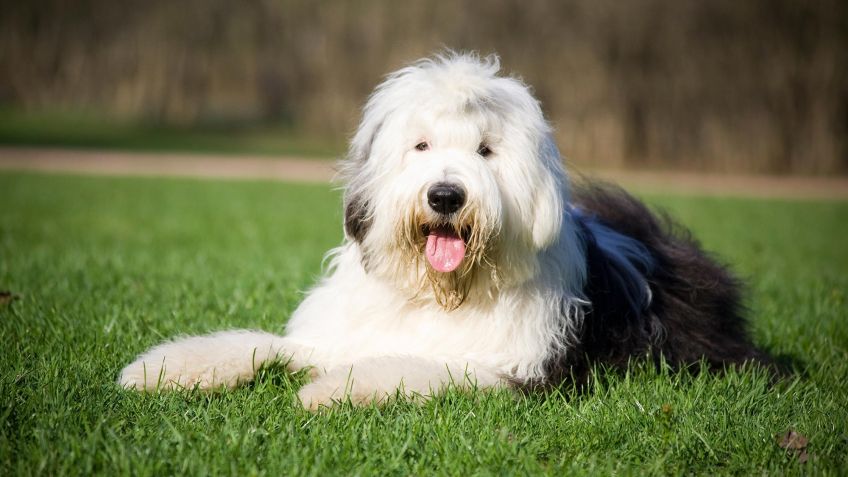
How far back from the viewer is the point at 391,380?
356cm

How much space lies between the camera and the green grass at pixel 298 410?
2961 millimetres

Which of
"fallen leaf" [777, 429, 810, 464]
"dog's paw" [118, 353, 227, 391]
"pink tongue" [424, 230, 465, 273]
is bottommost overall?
"dog's paw" [118, 353, 227, 391]

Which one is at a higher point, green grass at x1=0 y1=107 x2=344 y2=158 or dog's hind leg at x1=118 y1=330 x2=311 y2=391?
dog's hind leg at x1=118 y1=330 x2=311 y2=391

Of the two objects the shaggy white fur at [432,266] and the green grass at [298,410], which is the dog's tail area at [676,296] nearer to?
the green grass at [298,410]

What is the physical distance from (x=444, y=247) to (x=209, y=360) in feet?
3.77

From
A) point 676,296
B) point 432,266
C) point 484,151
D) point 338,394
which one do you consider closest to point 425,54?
point 676,296

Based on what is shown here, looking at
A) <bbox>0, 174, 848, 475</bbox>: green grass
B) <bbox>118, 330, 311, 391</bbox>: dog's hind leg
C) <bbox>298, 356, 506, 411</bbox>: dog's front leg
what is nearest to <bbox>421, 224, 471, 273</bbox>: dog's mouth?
<bbox>298, 356, 506, 411</bbox>: dog's front leg

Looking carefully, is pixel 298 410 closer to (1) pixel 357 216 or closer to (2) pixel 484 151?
(1) pixel 357 216

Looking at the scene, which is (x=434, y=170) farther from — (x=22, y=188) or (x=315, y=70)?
(x=315, y=70)

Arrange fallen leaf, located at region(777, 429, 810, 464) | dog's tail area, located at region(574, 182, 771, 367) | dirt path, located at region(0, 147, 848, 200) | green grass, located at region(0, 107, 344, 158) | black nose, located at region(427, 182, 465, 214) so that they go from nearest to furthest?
fallen leaf, located at region(777, 429, 810, 464) → black nose, located at region(427, 182, 465, 214) → dog's tail area, located at region(574, 182, 771, 367) → dirt path, located at region(0, 147, 848, 200) → green grass, located at region(0, 107, 344, 158)

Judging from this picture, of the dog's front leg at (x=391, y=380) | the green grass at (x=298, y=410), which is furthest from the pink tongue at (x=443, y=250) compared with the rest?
the green grass at (x=298, y=410)

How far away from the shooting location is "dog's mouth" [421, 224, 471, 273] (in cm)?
358

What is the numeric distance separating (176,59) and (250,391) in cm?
2660

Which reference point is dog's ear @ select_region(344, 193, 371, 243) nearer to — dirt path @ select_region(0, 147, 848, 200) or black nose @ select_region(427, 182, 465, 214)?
black nose @ select_region(427, 182, 465, 214)
